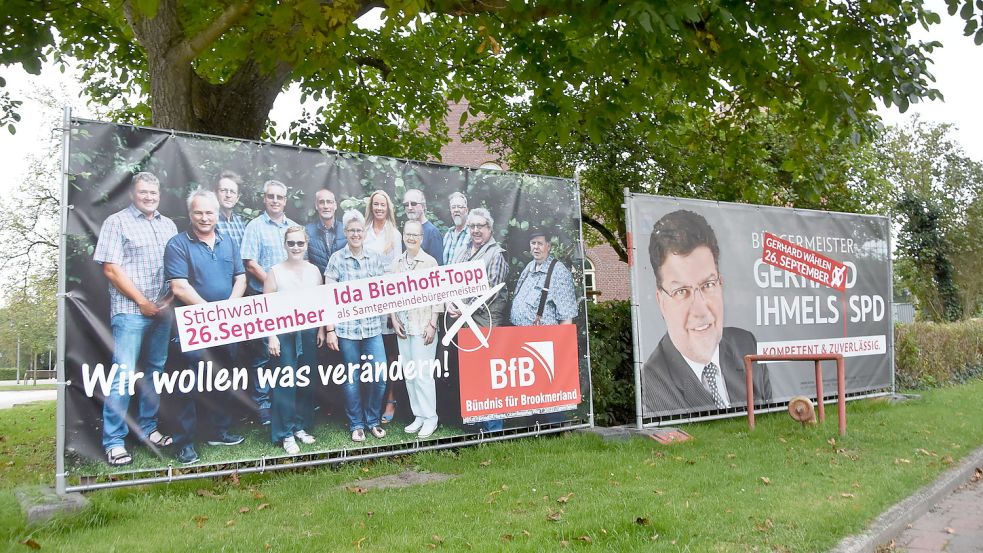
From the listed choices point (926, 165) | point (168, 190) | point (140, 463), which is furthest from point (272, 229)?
point (926, 165)

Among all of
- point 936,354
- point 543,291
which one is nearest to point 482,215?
point 543,291

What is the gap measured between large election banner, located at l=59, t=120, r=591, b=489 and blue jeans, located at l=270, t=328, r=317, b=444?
0.04 feet

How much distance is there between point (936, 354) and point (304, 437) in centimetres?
1499

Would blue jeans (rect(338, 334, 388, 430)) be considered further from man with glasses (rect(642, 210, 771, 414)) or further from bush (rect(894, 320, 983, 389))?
bush (rect(894, 320, 983, 389))

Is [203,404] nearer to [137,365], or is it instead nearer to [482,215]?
[137,365]

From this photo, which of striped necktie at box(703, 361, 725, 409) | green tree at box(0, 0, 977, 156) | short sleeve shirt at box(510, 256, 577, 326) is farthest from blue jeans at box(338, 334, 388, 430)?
striped necktie at box(703, 361, 725, 409)

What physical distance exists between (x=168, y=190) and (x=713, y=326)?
681 cm

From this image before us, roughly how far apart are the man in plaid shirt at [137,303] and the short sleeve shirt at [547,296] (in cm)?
381

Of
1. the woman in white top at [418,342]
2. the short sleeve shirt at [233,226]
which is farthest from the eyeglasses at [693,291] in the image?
the short sleeve shirt at [233,226]

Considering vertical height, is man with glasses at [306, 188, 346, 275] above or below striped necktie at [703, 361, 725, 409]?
above

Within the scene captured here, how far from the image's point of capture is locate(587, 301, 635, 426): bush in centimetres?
966

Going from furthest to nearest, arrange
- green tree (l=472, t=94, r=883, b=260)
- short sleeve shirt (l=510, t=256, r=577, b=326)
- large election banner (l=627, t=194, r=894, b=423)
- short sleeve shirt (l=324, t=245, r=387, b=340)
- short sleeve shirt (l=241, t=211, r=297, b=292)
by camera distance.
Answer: green tree (l=472, t=94, r=883, b=260), large election banner (l=627, t=194, r=894, b=423), short sleeve shirt (l=510, t=256, r=577, b=326), short sleeve shirt (l=324, t=245, r=387, b=340), short sleeve shirt (l=241, t=211, r=297, b=292)

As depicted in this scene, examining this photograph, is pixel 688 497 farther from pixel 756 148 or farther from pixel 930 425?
pixel 756 148

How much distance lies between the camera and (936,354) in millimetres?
16516
